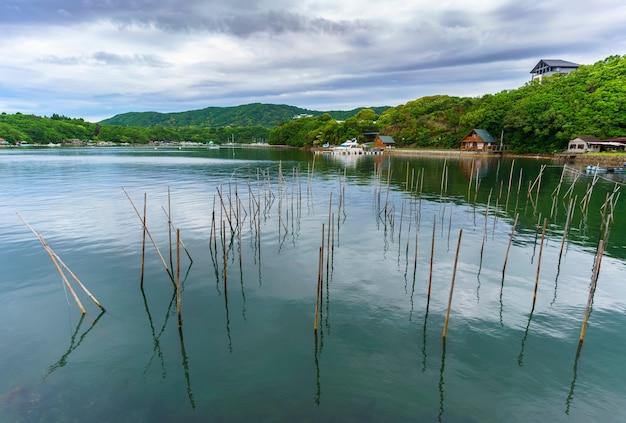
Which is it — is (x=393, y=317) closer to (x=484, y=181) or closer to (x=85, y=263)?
(x=85, y=263)

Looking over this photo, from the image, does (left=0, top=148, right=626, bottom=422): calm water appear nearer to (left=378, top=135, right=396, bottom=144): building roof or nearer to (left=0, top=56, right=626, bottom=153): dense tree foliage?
(left=0, top=56, right=626, bottom=153): dense tree foliage

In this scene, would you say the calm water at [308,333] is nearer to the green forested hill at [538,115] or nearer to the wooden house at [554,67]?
the green forested hill at [538,115]

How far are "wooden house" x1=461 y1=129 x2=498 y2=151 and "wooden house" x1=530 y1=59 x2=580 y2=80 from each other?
52.5 m

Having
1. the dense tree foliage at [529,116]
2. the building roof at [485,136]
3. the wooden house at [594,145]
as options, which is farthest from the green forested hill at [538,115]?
the building roof at [485,136]

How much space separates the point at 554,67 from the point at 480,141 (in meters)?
67.2

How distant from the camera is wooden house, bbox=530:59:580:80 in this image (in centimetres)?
12656

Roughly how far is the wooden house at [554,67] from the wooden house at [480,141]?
172ft

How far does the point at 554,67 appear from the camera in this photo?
127812 mm

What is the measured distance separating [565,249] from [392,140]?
112879mm

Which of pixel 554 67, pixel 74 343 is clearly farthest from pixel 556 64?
pixel 74 343

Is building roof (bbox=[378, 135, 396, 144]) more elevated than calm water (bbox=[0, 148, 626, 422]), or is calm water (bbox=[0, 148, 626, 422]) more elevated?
building roof (bbox=[378, 135, 396, 144])

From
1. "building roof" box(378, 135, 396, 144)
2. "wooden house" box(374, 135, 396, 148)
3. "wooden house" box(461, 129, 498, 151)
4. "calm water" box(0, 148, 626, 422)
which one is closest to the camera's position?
"calm water" box(0, 148, 626, 422)

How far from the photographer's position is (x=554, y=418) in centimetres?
757

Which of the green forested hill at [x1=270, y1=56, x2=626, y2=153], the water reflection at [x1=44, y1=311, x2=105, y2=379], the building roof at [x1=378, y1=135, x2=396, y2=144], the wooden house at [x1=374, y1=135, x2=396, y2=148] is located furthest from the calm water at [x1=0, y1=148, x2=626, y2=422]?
the building roof at [x1=378, y1=135, x2=396, y2=144]
